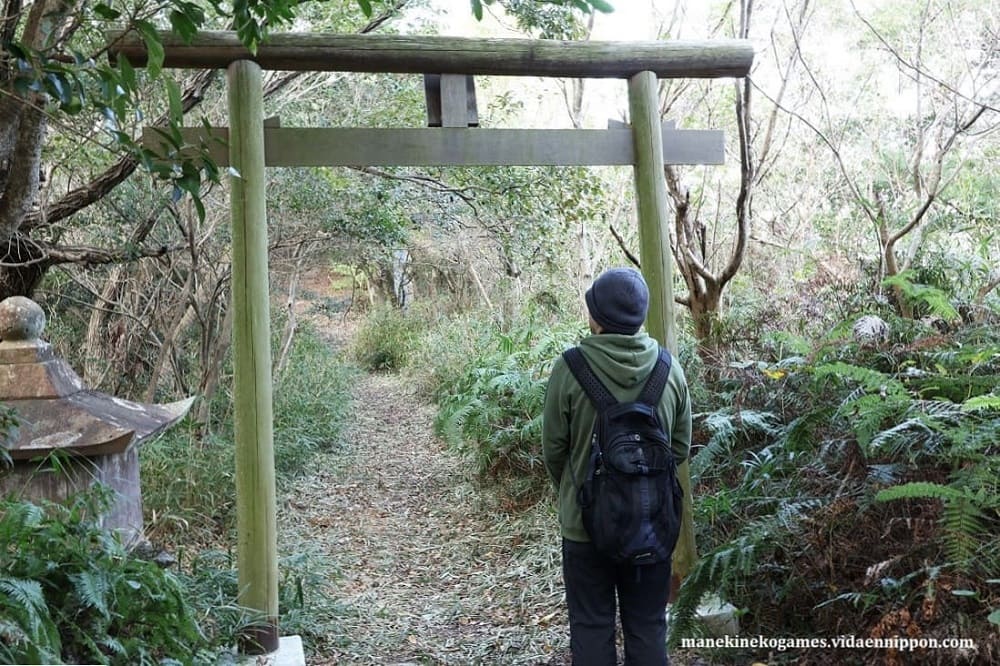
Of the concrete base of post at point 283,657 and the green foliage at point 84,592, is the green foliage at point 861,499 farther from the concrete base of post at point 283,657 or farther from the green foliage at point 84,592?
the green foliage at point 84,592

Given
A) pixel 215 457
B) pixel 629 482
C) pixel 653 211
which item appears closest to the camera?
pixel 629 482

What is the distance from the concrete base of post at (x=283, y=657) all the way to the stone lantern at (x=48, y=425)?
91cm

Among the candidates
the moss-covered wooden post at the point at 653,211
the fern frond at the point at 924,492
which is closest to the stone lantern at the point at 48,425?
the moss-covered wooden post at the point at 653,211

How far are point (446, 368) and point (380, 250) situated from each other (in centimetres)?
224

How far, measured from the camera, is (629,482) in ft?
9.71

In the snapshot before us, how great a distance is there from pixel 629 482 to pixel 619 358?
1.56 ft

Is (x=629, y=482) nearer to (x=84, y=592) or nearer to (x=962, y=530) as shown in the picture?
→ (x=962, y=530)

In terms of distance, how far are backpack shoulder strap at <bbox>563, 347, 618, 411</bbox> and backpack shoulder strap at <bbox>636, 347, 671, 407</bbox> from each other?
129 millimetres

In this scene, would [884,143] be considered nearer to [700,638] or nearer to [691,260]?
[691,260]

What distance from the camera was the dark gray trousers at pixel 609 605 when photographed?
3102mm

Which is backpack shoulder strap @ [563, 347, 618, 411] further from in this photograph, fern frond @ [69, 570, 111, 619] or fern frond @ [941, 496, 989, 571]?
fern frond @ [69, 570, 111, 619]

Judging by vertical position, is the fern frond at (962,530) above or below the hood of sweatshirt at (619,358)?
below

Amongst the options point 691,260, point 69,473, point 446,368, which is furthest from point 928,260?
point 446,368

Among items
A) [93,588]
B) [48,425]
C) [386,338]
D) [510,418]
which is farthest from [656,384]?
[386,338]
